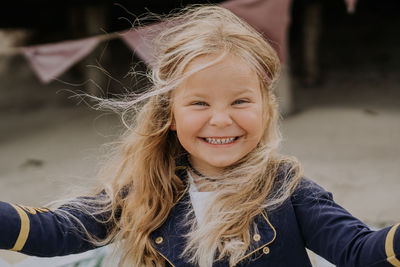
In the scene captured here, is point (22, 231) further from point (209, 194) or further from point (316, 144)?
point (316, 144)

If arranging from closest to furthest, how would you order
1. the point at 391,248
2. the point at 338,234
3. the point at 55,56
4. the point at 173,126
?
the point at 391,248, the point at 338,234, the point at 173,126, the point at 55,56

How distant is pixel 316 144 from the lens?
4102 mm

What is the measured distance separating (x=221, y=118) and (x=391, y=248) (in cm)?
47

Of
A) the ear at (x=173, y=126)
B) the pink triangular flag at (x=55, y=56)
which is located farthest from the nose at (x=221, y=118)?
the pink triangular flag at (x=55, y=56)

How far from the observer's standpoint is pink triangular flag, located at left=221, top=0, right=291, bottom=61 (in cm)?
282

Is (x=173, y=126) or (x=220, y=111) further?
(x=173, y=126)

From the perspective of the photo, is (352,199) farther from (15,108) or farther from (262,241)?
(15,108)

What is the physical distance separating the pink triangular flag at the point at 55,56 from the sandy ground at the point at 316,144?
1.37ft

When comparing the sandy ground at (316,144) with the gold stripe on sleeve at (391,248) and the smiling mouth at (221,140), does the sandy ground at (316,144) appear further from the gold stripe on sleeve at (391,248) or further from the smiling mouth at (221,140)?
the gold stripe on sleeve at (391,248)

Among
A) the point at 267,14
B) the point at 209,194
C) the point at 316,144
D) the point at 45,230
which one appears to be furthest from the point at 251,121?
the point at 316,144

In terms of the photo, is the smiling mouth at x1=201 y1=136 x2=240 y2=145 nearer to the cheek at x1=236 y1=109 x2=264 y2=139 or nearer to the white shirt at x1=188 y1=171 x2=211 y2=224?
the cheek at x1=236 y1=109 x2=264 y2=139

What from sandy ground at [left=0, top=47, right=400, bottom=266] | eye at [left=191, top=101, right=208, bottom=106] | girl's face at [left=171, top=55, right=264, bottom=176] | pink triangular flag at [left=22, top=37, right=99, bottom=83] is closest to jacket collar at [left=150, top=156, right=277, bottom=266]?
girl's face at [left=171, top=55, right=264, bottom=176]

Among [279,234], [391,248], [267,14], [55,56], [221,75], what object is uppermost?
[221,75]

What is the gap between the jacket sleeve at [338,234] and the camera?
98 centimetres
